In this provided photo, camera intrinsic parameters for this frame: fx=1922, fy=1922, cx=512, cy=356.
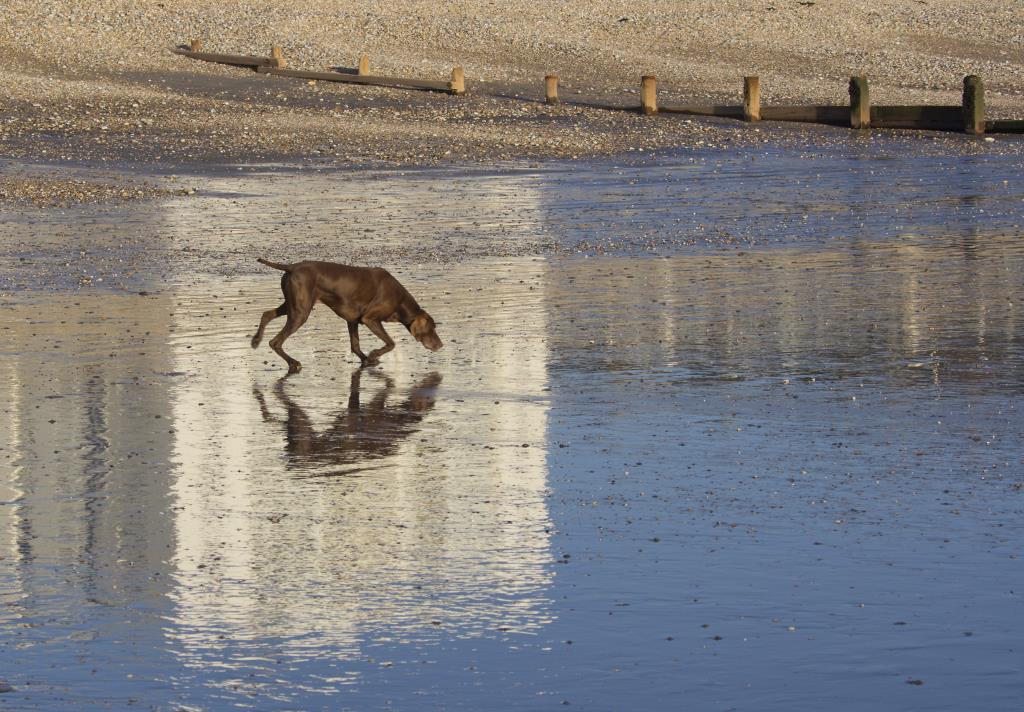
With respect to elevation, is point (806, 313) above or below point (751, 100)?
below

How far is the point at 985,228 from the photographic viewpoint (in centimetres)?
2078

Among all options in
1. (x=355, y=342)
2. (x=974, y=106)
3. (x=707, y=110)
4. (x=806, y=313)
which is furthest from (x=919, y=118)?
(x=355, y=342)

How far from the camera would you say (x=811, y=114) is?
1531 inches

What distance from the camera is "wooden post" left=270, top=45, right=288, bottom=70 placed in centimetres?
4778

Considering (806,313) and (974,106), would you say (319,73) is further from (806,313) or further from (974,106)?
(806,313)

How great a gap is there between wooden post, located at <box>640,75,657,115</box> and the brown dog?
1079 inches

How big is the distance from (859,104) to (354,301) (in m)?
26.1

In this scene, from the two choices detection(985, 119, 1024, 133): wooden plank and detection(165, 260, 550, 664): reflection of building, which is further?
detection(985, 119, 1024, 133): wooden plank

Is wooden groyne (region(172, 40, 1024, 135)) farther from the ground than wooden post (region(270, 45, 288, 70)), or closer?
closer

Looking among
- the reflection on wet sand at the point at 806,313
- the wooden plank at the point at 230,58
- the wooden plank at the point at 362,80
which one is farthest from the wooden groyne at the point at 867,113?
the reflection on wet sand at the point at 806,313

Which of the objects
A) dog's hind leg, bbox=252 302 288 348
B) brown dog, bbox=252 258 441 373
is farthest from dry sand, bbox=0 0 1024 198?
brown dog, bbox=252 258 441 373

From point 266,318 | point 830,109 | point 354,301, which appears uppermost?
point 830,109

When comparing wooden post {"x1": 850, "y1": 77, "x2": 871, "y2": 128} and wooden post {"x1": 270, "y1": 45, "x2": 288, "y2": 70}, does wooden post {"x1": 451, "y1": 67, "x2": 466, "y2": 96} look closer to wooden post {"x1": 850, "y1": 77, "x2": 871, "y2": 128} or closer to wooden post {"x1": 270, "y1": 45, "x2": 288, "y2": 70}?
wooden post {"x1": 270, "y1": 45, "x2": 288, "y2": 70}

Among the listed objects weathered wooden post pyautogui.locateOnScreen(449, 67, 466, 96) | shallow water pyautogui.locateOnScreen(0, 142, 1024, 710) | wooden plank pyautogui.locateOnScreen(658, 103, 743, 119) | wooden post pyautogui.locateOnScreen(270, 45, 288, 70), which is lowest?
shallow water pyautogui.locateOnScreen(0, 142, 1024, 710)
